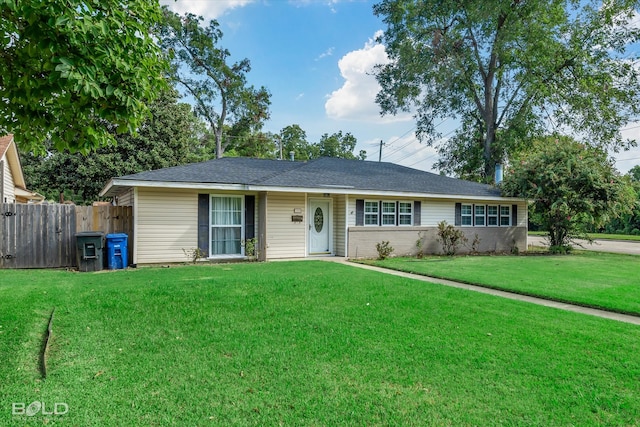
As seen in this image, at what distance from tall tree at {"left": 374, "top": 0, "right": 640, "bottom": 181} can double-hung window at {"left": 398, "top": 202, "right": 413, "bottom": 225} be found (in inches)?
463

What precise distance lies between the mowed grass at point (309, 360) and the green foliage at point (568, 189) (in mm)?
12209

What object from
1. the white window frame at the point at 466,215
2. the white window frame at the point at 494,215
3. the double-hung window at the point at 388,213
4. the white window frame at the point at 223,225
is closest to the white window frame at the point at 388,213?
the double-hung window at the point at 388,213

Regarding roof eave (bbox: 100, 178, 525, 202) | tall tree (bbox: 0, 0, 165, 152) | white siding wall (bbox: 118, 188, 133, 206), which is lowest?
white siding wall (bbox: 118, 188, 133, 206)

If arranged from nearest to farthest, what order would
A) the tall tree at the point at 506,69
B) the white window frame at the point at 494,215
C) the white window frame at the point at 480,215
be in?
the white window frame at the point at 480,215 → the white window frame at the point at 494,215 → the tall tree at the point at 506,69

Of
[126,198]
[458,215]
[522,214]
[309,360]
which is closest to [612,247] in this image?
[522,214]

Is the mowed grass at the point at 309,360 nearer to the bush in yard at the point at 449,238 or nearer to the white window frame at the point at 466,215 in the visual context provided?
the bush in yard at the point at 449,238

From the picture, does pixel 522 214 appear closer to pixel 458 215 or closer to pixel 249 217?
pixel 458 215

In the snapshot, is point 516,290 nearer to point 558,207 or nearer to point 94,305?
point 94,305

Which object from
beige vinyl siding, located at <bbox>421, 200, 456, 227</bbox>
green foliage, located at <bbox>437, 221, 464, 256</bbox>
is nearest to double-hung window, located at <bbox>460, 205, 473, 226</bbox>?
beige vinyl siding, located at <bbox>421, 200, 456, 227</bbox>

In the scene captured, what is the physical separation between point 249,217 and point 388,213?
5.51 meters

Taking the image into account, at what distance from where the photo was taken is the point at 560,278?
31.4 feet

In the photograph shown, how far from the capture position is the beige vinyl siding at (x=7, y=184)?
56.8ft

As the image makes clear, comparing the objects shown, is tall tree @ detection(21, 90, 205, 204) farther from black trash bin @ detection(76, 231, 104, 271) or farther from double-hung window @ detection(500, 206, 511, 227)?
double-hung window @ detection(500, 206, 511, 227)

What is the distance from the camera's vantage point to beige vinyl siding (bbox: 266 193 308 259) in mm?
13227
